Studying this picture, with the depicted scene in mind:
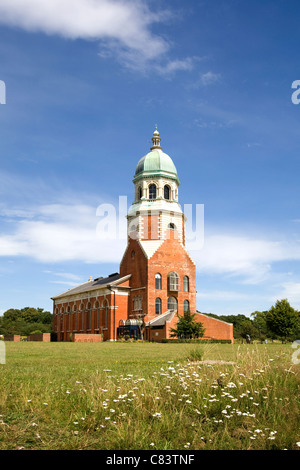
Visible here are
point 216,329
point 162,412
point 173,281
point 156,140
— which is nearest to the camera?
point 162,412

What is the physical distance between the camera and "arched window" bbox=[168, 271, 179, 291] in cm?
5235

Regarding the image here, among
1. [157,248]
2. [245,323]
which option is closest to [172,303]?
[157,248]

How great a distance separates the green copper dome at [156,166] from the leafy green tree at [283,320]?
22351 millimetres

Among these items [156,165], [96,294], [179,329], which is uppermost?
[156,165]

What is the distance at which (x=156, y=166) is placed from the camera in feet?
190

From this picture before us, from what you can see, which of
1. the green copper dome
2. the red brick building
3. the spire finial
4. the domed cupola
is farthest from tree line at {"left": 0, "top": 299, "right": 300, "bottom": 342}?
the spire finial

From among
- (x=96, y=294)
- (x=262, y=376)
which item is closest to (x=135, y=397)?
(x=262, y=376)

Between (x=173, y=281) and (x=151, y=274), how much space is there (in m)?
2.96

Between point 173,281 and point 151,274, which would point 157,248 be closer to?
point 151,274
